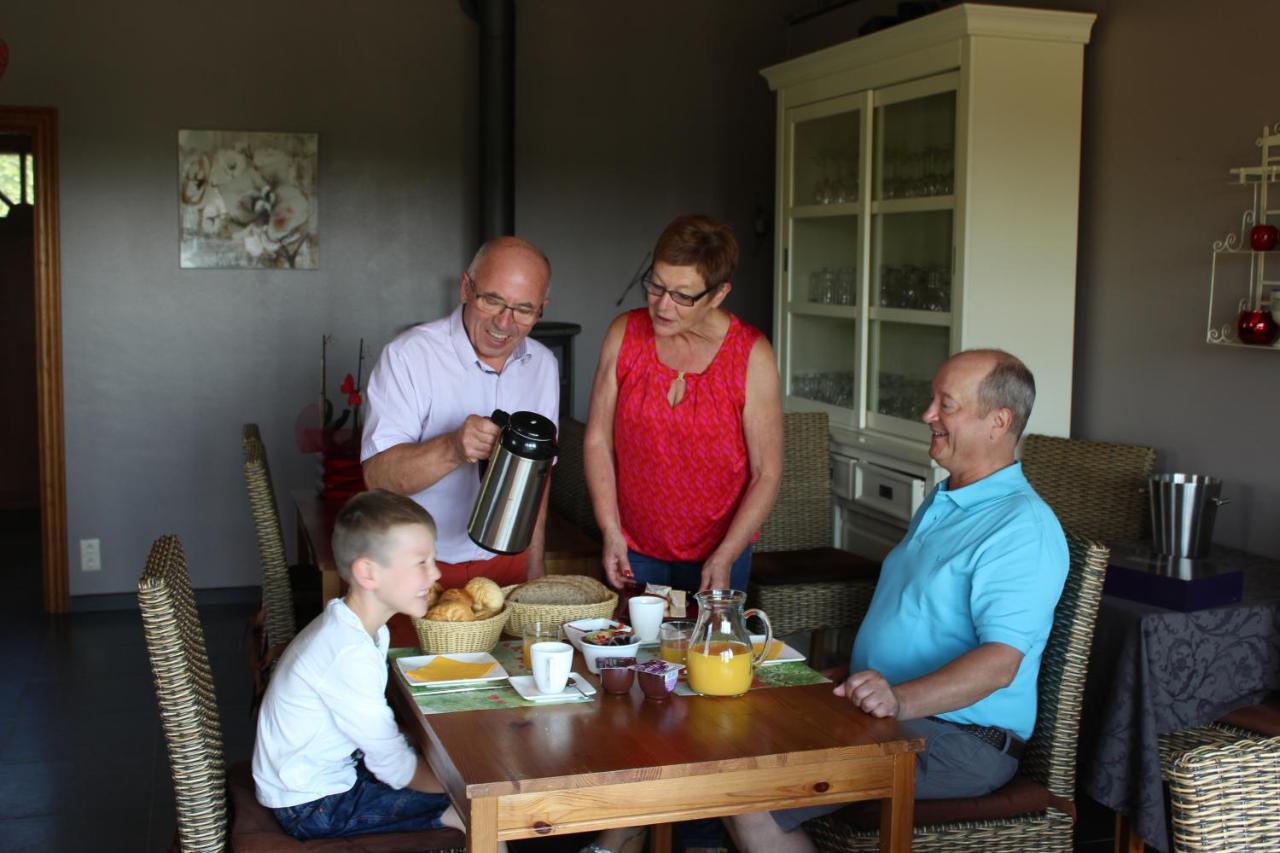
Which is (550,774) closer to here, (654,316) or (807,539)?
(654,316)

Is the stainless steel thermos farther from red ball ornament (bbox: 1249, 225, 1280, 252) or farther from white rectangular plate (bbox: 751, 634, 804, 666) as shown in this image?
red ball ornament (bbox: 1249, 225, 1280, 252)

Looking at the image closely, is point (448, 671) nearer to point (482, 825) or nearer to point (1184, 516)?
point (482, 825)

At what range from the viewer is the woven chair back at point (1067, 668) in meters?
2.29

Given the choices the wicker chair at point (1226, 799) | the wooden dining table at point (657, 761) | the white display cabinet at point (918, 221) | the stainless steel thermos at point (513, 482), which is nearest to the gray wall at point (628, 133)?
the white display cabinet at point (918, 221)

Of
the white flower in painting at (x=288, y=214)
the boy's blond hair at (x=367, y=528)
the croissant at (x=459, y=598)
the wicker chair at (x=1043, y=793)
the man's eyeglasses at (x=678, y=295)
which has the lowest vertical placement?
the wicker chair at (x=1043, y=793)

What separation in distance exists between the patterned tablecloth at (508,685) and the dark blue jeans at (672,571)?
1.99 ft

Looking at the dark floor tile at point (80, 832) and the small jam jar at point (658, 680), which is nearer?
the small jam jar at point (658, 680)

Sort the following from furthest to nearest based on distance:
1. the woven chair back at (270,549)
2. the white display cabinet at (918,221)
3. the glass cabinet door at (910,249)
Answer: the glass cabinet door at (910,249)
the white display cabinet at (918,221)
the woven chair back at (270,549)

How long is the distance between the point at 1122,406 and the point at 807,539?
1093 mm

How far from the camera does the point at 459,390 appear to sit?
104 inches

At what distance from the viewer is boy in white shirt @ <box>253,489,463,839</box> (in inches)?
78.7

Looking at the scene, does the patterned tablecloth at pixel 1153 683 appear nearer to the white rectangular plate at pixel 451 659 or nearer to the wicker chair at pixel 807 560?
the wicker chair at pixel 807 560

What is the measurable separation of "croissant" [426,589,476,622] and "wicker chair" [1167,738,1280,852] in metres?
1.16

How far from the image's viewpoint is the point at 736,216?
5.92m
